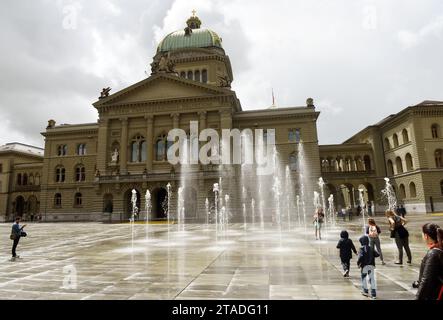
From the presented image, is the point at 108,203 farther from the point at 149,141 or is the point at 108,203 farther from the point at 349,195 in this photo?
the point at 349,195

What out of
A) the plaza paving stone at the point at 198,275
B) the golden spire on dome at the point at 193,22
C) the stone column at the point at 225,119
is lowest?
the plaza paving stone at the point at 198,275

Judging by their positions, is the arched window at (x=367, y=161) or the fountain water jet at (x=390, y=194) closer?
the fountain water jet at (x=390, y=194)

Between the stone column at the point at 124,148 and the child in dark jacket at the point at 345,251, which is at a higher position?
the stone column at the point at 124,148

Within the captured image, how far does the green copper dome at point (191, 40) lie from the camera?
62750 millimetres

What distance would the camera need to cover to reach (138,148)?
1945 inches

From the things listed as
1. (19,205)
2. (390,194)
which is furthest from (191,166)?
(19,205)

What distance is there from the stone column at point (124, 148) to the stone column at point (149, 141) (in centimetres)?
341

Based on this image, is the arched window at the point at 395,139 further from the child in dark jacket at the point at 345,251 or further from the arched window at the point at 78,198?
the arched window at the point at 78,198

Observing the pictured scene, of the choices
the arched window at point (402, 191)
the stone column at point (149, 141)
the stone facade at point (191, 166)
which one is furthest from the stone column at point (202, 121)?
the arched window at point (402, 191)

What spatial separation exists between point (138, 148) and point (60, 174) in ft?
55.8
